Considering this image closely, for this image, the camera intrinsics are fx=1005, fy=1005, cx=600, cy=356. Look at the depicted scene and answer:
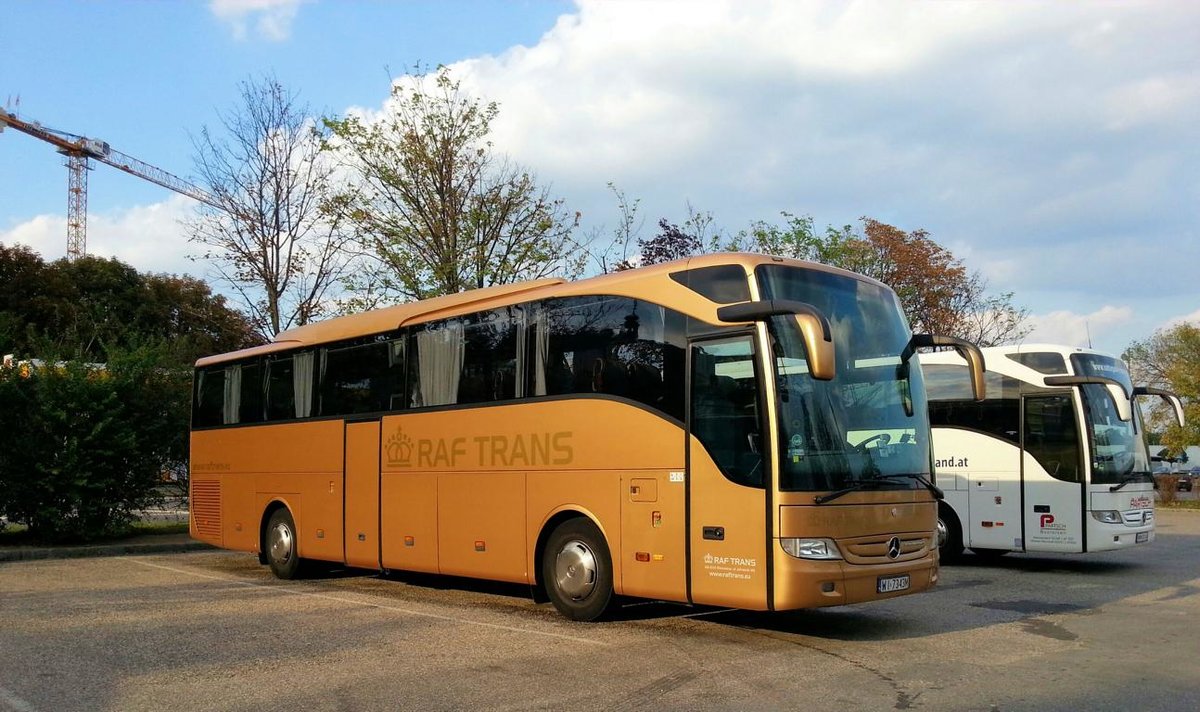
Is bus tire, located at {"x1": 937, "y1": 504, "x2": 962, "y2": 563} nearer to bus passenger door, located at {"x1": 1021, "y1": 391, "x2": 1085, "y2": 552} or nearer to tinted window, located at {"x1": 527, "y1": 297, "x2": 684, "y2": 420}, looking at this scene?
bus passenger door, located at {"x1": 1021, "y1": 391, "x2": 1085, "y2": 552}

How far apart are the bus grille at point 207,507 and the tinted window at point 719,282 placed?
10227 mm

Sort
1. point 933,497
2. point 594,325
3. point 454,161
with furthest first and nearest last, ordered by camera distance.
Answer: point 454,161, point 594,325, point 933,497

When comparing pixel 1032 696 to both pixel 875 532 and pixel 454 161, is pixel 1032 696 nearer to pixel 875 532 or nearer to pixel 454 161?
pixel 875 532

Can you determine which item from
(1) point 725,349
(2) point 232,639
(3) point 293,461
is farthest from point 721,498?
(3) point 293,461

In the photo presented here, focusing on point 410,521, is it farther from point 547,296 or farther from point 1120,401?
point 1120,401

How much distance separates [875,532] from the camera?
8.82 m

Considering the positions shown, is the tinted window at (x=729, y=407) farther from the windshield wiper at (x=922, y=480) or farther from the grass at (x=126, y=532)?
the grass at (x=126, y=532)

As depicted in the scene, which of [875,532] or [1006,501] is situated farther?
[1006,501]

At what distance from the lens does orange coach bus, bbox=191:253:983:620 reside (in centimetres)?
855

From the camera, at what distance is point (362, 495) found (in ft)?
43.8

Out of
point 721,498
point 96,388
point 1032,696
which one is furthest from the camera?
point 96,388

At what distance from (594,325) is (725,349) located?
1.74 m

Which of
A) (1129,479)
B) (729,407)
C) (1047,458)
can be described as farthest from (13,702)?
(1129,479)

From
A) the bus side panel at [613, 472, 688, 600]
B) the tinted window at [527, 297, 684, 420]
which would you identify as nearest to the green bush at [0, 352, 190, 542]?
the tinted window at [527, 297, 684, 420]
